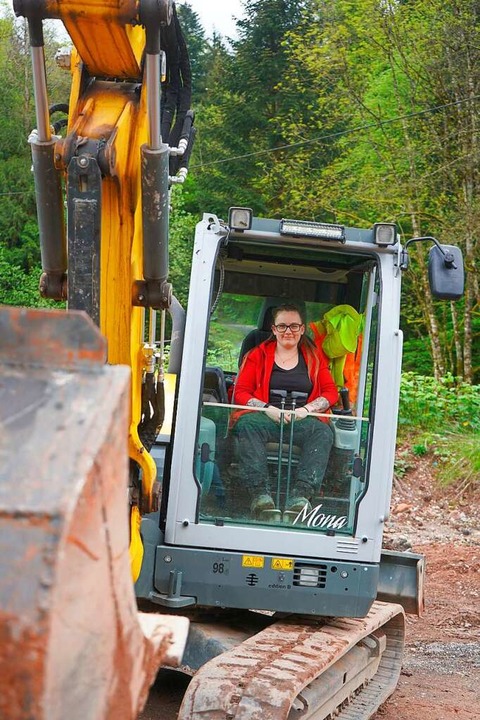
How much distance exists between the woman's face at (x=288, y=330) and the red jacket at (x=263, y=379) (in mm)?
59

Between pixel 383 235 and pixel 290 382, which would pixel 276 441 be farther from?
pixel 383 235

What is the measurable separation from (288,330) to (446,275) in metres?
0.88

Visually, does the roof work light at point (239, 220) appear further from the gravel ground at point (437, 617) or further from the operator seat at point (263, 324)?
the gravel ground at point (437, 617)

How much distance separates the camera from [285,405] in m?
5.41

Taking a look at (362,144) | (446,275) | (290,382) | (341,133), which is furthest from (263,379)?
(341,133)

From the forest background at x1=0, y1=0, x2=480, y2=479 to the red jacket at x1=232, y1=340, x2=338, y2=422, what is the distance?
761 cm

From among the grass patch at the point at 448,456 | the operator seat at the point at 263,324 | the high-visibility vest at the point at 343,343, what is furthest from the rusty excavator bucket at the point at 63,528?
the grass patch at the point at 448,456

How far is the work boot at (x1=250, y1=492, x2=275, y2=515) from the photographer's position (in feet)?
17.2

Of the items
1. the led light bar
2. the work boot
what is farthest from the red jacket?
the led light bar

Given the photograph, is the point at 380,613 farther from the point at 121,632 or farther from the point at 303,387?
the point at 121,632

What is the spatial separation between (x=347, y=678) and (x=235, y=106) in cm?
Result: 2547

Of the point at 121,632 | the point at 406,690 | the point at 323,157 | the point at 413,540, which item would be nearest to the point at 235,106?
the point at 323,157

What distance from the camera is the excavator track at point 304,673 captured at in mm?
4402

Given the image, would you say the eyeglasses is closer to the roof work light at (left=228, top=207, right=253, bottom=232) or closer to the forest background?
the roof work light at (left=228, top=207, right=253, bottom=232)
